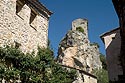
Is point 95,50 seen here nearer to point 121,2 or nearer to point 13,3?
point 13,3

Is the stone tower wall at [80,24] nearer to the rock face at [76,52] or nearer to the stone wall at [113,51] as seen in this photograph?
the rock face at [76,52]

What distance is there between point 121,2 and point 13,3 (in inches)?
305

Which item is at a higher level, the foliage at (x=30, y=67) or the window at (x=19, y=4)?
Result: the window at (x=19, y=4)

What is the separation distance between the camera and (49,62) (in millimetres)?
14469

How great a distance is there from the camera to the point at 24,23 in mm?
14938

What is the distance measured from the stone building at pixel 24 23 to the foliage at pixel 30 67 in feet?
2.37

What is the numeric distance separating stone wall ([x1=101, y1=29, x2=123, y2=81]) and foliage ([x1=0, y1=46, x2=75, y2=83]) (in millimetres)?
4467

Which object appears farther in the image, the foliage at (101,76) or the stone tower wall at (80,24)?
the stone tower wall at (80,24)

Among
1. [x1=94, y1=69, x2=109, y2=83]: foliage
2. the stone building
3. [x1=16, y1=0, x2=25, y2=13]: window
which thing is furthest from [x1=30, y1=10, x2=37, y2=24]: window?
[x1=94, y1=69, x2=109, y2=83]: foliage

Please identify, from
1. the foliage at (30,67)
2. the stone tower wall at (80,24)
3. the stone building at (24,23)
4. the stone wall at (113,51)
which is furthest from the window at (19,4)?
the stone tower wall at (80,24)

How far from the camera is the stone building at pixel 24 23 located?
13.5 meters

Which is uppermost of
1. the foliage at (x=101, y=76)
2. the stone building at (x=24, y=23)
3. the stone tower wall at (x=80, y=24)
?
the stone tower wall at (x=80, y=24)

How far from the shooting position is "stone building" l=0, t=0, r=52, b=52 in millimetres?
13508

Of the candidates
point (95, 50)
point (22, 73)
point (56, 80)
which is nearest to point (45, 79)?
point (56, 80)
